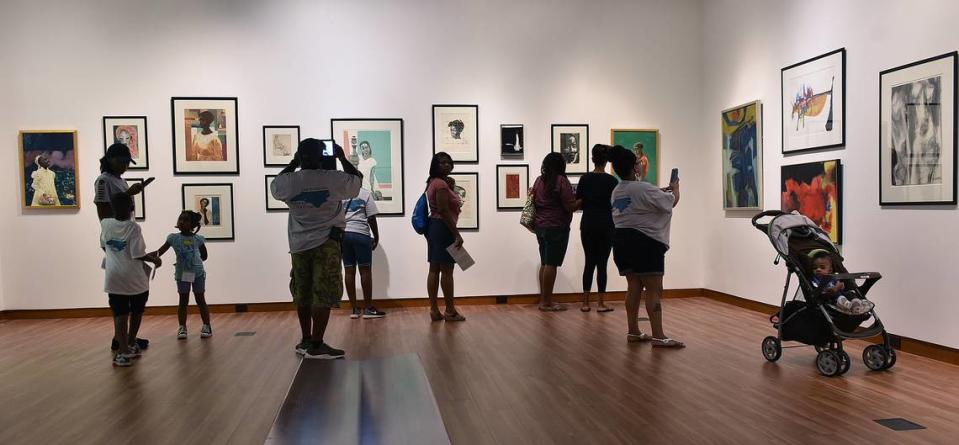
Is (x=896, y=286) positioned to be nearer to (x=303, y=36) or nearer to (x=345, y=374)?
(x=345, y=374)

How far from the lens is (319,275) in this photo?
531 centimetres

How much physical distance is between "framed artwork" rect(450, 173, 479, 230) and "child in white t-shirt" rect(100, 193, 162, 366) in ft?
13.6

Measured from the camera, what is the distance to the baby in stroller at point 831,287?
4.75 m

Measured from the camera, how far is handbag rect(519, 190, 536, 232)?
8359 mm

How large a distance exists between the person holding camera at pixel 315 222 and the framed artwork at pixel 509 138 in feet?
12.4

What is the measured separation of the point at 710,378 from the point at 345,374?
8.41ft

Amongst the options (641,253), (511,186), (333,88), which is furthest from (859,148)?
(333,88)

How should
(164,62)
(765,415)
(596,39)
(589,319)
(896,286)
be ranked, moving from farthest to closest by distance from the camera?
1. (596,39)
2. (164,62)
3. (589,319)
4. (896,286)
5. (765,415)

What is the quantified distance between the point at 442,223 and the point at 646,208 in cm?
237

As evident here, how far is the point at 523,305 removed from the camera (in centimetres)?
879

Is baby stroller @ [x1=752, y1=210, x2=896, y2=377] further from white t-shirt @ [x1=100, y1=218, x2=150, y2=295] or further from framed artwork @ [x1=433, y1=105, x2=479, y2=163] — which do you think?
white t-shirt @ [x1=100, y1=218, x2=150, y2=295]

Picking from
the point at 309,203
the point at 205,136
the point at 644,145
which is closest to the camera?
the point at 309,203

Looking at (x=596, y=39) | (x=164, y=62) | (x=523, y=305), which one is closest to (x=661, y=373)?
(x=523, y=305)

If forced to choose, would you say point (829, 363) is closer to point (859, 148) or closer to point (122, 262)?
point (859, 148)
